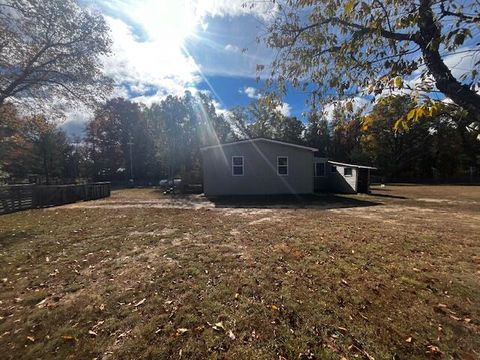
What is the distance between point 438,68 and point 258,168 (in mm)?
14455

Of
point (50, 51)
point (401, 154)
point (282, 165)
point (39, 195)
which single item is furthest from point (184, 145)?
point (401, 154)

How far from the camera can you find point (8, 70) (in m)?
11.0

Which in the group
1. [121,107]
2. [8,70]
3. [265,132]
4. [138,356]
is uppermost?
[121,107]

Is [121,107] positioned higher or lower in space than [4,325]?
higher

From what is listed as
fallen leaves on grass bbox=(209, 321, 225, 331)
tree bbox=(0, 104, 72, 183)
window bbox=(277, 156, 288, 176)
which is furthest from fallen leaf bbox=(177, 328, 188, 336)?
tree bbox=(0, 104, 72, 183)

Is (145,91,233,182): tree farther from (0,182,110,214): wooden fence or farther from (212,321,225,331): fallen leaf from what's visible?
(212,321,225,331): fallen leaf

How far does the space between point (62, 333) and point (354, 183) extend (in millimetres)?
19029

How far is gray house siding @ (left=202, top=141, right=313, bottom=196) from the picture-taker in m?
16.9

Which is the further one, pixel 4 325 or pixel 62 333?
pixel 4 325

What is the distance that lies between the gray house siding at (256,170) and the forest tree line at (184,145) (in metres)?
11.1

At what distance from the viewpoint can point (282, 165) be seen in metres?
17.1

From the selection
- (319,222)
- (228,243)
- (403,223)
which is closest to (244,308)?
(228,243)

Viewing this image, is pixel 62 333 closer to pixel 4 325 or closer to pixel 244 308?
pixel 4 325

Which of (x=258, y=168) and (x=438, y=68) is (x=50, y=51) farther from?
(x=438, y=68)
